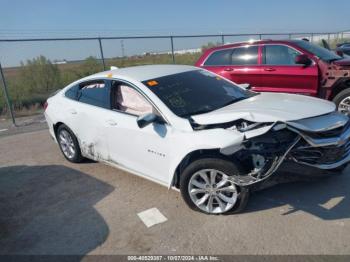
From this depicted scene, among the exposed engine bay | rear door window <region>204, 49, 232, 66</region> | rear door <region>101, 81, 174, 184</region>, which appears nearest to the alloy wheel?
rear door <region>101, 81, 174, 184</region>

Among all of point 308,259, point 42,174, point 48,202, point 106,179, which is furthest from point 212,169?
point 42,174

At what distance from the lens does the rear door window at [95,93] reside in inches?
171

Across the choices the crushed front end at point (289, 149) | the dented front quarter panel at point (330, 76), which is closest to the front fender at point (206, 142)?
the crushed front end at point (289, 149)

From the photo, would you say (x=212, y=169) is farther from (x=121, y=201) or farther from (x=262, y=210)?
(x=121, y=201)

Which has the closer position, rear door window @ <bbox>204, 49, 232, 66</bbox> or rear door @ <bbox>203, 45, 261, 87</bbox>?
rear door @ <bbox>203, 45, 261, 87</bbox>

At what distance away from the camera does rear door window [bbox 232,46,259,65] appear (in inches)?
286

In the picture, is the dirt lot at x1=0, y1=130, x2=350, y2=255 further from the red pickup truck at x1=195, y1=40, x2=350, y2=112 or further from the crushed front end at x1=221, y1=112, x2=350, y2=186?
the red pickup truck at x1=195, y1=40, x2=350, y2=112

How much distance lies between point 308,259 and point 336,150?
1.19m

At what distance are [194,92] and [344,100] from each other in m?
3.80

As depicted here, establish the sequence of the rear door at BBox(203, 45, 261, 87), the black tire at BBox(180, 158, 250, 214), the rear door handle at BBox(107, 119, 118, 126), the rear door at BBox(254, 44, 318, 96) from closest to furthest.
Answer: the black tire at BBox(180, 158, 250, 214) < the rear door handle at BBox(107, 119, 118, 126) < the rear door at BBox(254, 44, 318, 96) < the rear door at BBox(203, 45, 261, 87)

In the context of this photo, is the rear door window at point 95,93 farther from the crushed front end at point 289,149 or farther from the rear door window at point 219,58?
the rear door window at point 219,58

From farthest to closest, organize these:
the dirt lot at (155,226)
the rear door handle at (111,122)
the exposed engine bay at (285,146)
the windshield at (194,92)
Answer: the rear door handle at (111,122) → the windshield at (194,92) → the exposed engine bay at (285,146) → the dirt lot at (155,226)

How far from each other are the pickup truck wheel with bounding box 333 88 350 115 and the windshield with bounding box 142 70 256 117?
280 centimetres

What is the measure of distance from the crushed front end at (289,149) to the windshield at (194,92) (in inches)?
27.2
